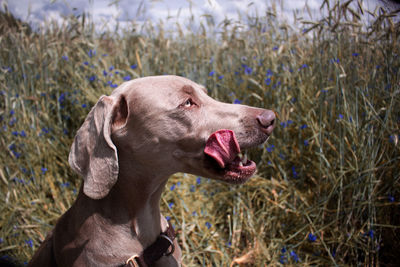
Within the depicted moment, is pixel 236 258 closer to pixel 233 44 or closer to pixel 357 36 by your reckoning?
pixel 357 36

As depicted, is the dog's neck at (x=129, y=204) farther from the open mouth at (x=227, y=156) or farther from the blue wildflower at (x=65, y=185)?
the blue wildflower at (x=65, y=185)

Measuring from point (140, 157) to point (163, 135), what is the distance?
0.16 m

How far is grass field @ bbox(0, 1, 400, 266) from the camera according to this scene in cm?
246

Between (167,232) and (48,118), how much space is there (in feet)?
6.84

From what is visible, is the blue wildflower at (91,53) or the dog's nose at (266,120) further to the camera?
the blue wildflower at (91,53)

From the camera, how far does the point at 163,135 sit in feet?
5.55

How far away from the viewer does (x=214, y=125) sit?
1.70 meters

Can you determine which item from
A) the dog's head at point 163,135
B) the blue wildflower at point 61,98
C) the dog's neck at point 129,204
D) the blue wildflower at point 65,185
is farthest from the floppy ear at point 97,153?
the blue wildflower at point 61,98

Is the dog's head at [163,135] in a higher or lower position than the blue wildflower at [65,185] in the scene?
higher

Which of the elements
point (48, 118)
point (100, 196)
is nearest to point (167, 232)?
point (100, 196)

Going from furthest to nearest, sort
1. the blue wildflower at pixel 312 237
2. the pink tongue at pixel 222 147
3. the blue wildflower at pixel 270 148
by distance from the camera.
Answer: the blue wildflower at pixel 270 148, the blue wildflower at pixel 312 237, the pink tongue at pixel 222 147

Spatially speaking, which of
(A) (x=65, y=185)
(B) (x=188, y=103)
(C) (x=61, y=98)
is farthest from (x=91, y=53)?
(B) (x=188, y=103)

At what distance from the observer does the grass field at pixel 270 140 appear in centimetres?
246

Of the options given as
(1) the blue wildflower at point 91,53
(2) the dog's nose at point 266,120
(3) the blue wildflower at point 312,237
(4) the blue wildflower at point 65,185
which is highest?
(1) the blue wildflower at point 91,53
